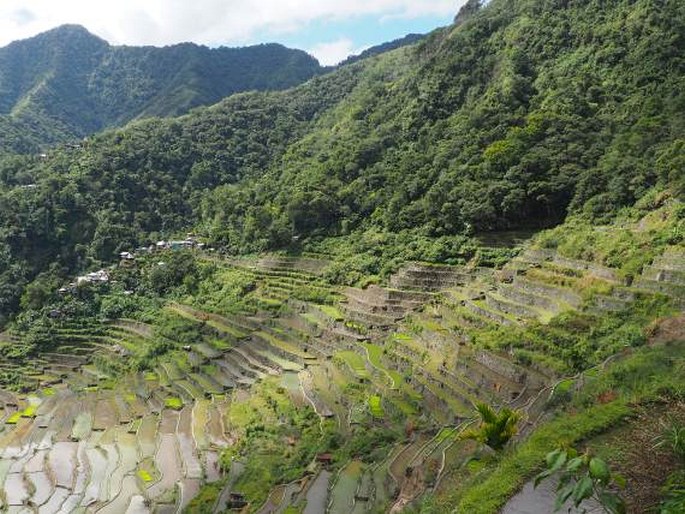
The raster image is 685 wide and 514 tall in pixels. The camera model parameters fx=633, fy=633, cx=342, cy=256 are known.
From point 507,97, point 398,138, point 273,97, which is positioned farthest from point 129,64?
point 507,97

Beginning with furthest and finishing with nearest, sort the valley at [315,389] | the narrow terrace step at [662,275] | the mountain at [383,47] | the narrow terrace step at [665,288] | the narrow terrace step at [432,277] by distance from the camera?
the mountain at [383,47], the narrow terrace step at [432,277], the narrow terrace step at [662,275], the narrow terrace step at [665,288], the valley at [315,389]

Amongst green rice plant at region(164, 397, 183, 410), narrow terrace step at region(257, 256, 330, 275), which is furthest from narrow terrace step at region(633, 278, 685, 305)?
narrow terrace step at region(257, 256, 330, 275)

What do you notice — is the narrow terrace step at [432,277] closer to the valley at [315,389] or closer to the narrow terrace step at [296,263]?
the valley at [315,389]

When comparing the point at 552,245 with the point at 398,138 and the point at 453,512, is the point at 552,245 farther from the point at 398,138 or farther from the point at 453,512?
the point at 398,138

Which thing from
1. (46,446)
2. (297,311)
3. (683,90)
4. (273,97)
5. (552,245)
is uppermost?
(273,97)

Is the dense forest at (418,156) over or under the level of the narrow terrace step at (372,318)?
over

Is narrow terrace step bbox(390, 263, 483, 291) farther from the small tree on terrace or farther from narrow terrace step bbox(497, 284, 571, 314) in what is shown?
the small tree on terrace

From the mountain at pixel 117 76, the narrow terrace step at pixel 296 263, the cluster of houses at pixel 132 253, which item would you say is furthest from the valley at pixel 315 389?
the mountain at pixel 117 76
